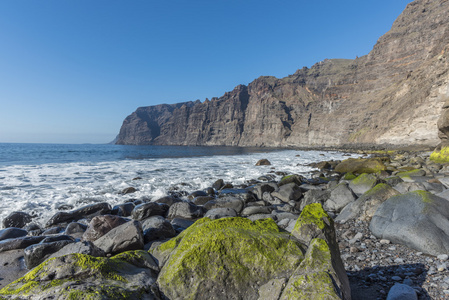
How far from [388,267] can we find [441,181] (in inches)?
345

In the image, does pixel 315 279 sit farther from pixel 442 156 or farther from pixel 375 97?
pixel 375 97

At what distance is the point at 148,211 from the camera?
30.9 feet

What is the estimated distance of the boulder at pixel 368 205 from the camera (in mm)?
7102

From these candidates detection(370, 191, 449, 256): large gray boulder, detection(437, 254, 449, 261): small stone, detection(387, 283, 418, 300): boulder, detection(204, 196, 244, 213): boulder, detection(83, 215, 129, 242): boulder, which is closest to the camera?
detection(387, 283, 418, 300): boulder

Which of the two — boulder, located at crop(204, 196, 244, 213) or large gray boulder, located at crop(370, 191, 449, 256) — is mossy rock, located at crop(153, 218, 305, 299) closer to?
large gray boulder, located at crop(370, 191, 449, 256)

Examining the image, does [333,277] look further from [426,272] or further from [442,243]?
[442,243]

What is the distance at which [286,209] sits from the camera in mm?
10062

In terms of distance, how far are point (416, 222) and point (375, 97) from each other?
347 ft

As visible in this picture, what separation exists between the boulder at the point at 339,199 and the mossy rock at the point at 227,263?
694 cm

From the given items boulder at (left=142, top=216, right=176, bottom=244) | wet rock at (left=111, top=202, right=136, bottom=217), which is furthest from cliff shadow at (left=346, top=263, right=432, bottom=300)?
wet rock at (left=111, top=202, right=136, bottom=217)

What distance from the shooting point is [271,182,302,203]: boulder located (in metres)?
11.5

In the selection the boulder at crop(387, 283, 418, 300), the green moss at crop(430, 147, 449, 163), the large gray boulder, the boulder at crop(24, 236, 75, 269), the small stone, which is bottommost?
the boulder at crop(24, 236, 75, 269)

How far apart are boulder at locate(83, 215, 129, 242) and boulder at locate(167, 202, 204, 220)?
2.61 m

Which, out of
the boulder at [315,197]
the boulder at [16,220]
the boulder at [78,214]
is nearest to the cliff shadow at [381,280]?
the boulder at [315,197]
